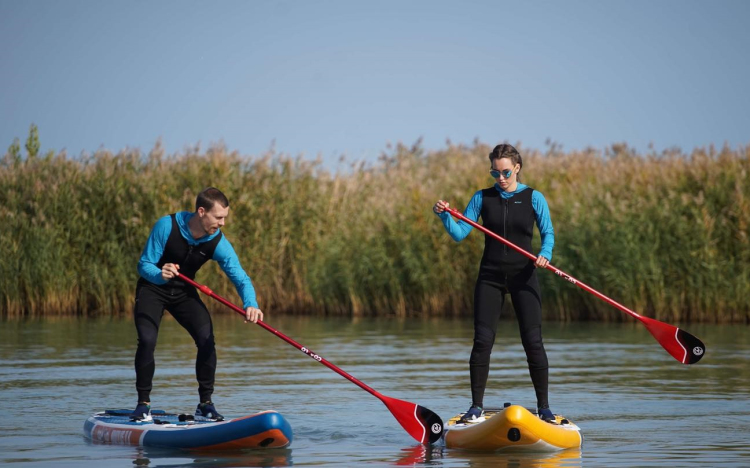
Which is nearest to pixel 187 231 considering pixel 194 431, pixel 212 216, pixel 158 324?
pixel 212 216

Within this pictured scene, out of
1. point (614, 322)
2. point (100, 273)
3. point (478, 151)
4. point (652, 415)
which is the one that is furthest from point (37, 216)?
point (652, 415)

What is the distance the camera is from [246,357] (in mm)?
14281

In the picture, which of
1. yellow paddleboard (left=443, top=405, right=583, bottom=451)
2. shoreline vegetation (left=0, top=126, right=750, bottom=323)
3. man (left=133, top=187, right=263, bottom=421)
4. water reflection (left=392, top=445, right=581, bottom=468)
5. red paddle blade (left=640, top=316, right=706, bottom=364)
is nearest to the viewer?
water reflection (left=392, top=445, right=581, bottom=468)

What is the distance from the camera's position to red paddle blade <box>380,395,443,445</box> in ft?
26.0

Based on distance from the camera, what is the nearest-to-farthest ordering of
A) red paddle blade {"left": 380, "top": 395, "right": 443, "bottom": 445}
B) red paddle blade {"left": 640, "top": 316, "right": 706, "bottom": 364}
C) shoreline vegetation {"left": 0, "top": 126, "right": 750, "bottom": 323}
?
1. red paddle blade {"left": 380, "top": 395, "right": 443, "bottom": 445}
2. red paddle blade {"left": 640, "top": 316, "right": 706, "bottom": 364}
3. shoreline vegetation {"left": 0, "top": 126, "right": 750, "bottom": 323}

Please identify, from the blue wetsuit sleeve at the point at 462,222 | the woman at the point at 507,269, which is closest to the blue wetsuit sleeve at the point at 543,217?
the woman at the point at 507,269

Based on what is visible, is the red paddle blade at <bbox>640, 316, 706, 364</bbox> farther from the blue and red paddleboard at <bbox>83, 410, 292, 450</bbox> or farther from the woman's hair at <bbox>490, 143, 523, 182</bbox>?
the blue and red paddleboard at <bbox>83, 410, 292, 450</bbox>

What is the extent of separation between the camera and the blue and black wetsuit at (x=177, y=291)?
8.05 m

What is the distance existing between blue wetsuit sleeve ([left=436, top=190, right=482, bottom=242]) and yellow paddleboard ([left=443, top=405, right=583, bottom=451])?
4.01 ft

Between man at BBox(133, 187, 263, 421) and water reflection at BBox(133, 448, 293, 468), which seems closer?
water reflection at BBox(133, 448, 293, 468)

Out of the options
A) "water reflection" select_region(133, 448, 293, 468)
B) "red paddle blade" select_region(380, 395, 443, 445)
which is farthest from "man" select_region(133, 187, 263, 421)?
"red paddle blade" select_region(380, 395, 443, 445)

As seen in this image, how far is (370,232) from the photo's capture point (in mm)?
21094

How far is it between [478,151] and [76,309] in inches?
500

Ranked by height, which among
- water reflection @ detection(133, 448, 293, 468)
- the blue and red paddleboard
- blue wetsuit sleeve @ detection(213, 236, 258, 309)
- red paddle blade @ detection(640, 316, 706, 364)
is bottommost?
water reflection @ detection(133, 448, 293, 468)
